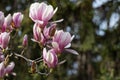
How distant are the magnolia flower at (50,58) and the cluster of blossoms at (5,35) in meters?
0.19

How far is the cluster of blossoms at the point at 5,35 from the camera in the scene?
213 centimetres

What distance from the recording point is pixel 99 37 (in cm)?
509

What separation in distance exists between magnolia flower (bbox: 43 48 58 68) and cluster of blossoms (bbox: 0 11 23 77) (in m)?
0.19

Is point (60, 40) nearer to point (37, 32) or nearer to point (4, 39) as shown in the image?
point (37, 32)

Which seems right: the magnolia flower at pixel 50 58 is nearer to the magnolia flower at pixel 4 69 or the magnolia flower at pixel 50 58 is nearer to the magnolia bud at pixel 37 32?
the magnolia bud at pixel 37 32

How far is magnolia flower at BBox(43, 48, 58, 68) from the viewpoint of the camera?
2.10m

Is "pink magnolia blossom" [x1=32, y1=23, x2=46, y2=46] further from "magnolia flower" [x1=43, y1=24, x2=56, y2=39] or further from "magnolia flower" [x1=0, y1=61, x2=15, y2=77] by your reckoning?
"magnolia flower" [x1=0, y1=61, x2=15, y2=77]

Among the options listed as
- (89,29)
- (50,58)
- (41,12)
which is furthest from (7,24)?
(89,29)

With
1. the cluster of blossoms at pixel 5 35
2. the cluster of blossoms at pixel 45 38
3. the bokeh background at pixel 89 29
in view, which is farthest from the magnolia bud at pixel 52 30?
the bokeh background at pixel 89 29

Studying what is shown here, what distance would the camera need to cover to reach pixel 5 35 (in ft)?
7.00

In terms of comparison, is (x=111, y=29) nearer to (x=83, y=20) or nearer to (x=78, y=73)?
(x=83, y=20)

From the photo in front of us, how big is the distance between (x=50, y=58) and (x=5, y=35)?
25 centimetres

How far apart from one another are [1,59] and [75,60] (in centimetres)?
441

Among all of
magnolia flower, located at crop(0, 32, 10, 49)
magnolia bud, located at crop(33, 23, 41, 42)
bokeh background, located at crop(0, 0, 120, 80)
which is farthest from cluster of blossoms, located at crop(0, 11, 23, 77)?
bokeh background, located at crop(0, 0, 120, 80)
